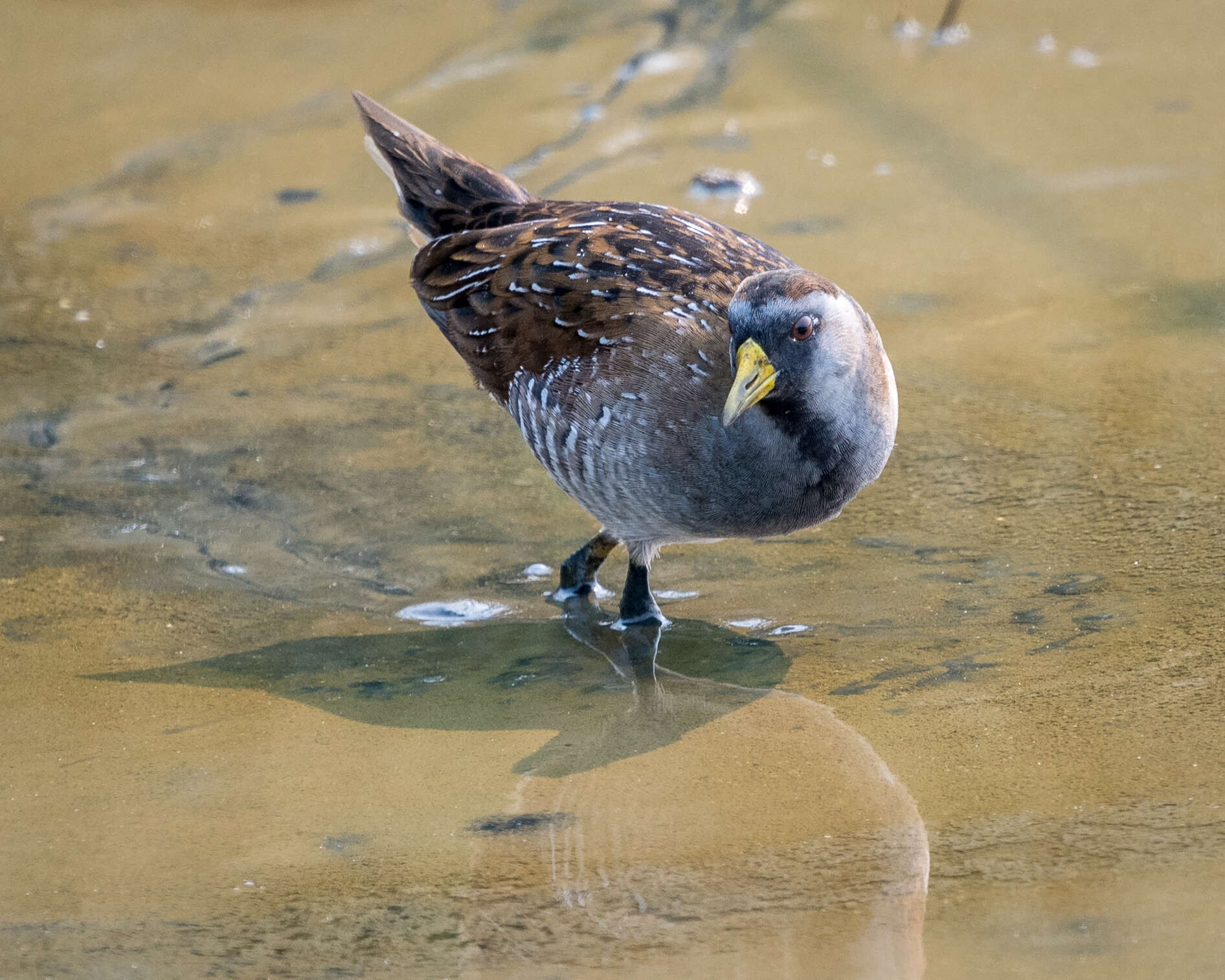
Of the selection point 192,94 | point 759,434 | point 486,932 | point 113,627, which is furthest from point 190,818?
point 192,94

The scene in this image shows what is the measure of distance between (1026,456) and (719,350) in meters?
1.62

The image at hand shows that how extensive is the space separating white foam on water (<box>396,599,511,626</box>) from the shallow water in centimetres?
4

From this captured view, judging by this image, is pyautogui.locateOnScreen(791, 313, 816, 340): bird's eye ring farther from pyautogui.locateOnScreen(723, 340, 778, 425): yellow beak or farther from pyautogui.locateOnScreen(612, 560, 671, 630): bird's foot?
pyautogui.locateOnScreen(612, 560, 671, 630): bird's foot

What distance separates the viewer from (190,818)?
12.0 feet

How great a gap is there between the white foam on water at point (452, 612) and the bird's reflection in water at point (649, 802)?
0.25 ft

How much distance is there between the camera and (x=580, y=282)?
4.77m

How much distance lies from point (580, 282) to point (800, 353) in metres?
0.98

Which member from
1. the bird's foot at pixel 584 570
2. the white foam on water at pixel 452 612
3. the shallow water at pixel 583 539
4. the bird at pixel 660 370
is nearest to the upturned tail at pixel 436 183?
the bird at pixel 660 370

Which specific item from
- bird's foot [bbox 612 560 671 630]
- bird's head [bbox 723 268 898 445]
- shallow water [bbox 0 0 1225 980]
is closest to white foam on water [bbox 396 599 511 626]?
shallow water [bbox 0 0 1225 980]

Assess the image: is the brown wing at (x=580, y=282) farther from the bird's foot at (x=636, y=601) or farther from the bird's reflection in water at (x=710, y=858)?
the bird's reflection in water at (x=710, y=858)

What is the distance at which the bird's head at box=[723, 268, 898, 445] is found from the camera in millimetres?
4047

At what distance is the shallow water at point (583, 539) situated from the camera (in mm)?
3246

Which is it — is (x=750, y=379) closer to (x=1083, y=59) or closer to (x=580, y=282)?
(x=580, y=282)

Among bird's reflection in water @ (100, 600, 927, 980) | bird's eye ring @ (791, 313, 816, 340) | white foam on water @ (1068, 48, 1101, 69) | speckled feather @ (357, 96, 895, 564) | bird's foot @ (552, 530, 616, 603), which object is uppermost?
bird's eye ring @ (791, 313, 816, 340)
